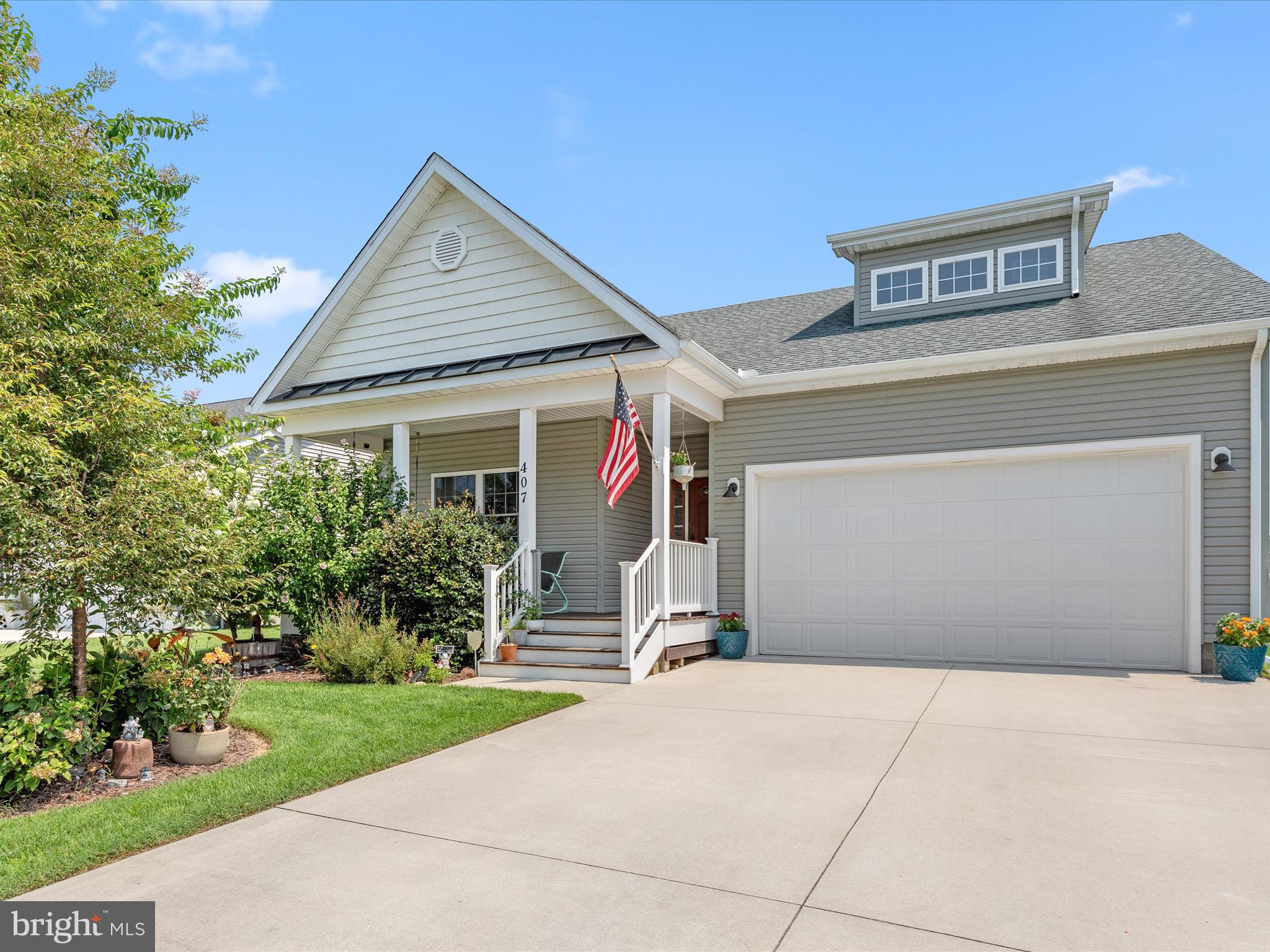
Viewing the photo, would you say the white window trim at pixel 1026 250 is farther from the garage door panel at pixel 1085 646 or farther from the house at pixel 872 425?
the garage door panel at pixel 1085 646

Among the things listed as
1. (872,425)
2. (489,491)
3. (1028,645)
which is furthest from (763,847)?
(489,491)

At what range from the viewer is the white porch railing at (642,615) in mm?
8492

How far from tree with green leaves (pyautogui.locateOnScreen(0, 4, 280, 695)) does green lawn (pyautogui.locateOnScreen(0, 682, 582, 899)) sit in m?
1.15

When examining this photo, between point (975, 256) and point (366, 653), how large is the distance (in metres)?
9.64

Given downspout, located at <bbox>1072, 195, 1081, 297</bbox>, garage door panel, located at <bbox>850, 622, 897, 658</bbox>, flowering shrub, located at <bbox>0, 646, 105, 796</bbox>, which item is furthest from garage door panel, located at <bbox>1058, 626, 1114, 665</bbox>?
flowering shrub, located at <bbox>0, 646, 105, 796</bbox>

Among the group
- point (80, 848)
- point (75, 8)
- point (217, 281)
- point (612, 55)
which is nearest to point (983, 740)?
point (80, 848)

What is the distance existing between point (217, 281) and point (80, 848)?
4.79 meters

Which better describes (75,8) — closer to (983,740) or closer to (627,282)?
(627,282)

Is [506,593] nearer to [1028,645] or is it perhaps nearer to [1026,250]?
[1028,645]

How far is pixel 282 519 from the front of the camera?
32.6 ft

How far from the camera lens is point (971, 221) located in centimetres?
1127

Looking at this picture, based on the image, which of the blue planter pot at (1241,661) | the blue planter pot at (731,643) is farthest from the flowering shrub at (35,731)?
the blue planter pot at (1241,661)

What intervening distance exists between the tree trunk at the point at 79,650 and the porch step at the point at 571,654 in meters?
4.68

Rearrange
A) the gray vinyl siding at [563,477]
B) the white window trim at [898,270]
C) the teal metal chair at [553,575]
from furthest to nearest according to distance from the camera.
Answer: the gray vinyl siding at [563,477]
the white window trim at [898,270]
the teal metal chair at [553,575]
